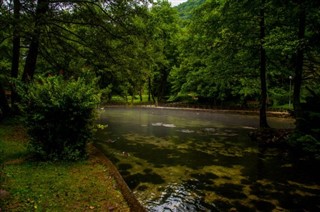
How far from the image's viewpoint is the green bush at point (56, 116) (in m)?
7.54

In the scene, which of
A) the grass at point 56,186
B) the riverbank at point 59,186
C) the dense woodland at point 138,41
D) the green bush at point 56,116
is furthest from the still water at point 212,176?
the green bush at point 56,116

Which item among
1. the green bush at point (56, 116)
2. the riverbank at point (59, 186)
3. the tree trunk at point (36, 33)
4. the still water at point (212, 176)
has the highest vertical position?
the tree trunk at point (36, 33)

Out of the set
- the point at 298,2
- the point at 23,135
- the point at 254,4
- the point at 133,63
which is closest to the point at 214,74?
the point at 254,4

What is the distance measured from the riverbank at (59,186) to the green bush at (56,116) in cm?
49

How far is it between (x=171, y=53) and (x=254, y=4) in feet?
137

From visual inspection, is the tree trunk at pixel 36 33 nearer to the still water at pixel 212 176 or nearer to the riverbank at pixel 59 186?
the still water at pixel 212 176

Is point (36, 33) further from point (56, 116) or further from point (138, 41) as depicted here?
point (56, 116)

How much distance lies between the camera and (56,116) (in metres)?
7.69

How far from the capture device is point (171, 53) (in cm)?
5522

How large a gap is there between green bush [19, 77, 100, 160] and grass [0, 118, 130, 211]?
19.7 inches

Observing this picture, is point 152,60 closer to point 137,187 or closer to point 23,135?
point 23,135

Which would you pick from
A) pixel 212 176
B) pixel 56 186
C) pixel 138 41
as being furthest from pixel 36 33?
pixel 212 176

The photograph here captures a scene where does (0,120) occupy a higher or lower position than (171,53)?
lower

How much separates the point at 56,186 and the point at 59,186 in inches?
2.3
